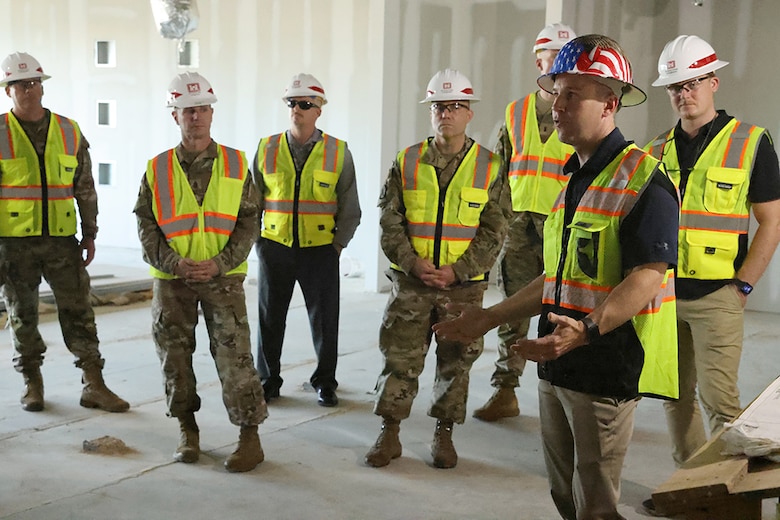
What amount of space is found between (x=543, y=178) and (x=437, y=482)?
1.74m

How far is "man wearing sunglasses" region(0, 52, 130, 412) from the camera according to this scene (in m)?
4.98

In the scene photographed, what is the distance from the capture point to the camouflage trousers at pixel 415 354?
13.9ft

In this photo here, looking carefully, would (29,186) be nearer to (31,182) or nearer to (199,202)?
(31,182)

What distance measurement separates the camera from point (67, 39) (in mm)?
12180

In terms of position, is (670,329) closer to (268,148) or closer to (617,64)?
(617,64)

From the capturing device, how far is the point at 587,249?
2475 millimetres

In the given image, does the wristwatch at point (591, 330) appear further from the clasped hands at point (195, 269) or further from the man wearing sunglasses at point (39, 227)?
the man wearing sunglasses at point (39, 227)

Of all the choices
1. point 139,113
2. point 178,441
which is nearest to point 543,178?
point 178,441

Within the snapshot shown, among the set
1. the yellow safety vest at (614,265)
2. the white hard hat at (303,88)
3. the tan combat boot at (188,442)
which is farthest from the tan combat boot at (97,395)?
the yellow safety vest at (614,265)

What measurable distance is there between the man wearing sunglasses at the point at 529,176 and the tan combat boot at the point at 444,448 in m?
0.76

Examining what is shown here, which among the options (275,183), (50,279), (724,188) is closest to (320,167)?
(275,183)

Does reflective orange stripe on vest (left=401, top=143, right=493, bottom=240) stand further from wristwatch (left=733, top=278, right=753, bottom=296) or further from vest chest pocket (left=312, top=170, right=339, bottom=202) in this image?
wristwatch (left=733, top=278, right=753, bottom=296)

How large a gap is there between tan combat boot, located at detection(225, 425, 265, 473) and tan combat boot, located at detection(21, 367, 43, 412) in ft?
Result: 4.82

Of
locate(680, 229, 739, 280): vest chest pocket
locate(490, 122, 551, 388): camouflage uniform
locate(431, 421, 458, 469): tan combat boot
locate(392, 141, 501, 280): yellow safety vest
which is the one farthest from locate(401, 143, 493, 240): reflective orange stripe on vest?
locate(680, 229, 739, 280): vest chest pocket
